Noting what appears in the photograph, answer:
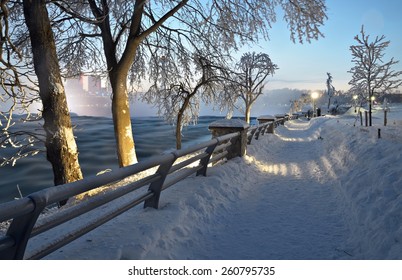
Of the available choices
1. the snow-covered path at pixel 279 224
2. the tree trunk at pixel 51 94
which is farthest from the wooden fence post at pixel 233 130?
the tree trunk at pixel 51 94

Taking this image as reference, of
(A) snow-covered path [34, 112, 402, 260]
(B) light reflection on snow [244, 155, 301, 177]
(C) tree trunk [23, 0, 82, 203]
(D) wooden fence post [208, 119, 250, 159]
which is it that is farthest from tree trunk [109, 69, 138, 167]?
(B) light reflection on snow [244, 155, 301, 177]

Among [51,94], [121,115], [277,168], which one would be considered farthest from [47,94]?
[277,168]

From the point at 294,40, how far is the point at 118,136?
6.53 metres

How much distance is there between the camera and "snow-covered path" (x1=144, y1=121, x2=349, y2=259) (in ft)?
11.5

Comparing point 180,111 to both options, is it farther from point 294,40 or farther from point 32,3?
point 32,3

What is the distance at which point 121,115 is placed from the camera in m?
8.88

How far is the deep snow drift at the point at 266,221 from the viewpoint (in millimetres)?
3188

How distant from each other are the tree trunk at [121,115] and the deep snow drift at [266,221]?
3823 millimetres

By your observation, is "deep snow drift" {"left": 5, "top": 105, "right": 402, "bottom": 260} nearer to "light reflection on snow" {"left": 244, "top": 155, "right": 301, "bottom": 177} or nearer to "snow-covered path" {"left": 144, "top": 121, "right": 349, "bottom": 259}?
"snow-covered path" {"left": 144, "top": 121, "right": 349, "bottom": 259}

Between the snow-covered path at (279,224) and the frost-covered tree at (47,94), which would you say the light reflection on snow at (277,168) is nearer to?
the snow-covered path at (279,224)

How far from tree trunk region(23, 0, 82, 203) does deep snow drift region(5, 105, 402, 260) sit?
2767 millimetres

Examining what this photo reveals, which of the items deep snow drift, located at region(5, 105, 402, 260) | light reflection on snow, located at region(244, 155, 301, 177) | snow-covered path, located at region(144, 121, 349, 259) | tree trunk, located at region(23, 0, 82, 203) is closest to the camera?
deep snow drift, located at region(5, 105, 402, 260)

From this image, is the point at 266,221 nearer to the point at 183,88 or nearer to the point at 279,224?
the point at 279,224

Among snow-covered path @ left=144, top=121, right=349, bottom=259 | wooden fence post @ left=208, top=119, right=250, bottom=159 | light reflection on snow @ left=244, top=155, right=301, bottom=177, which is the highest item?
wooden fence post @ left=208, top=119, right=250, bottom=159
